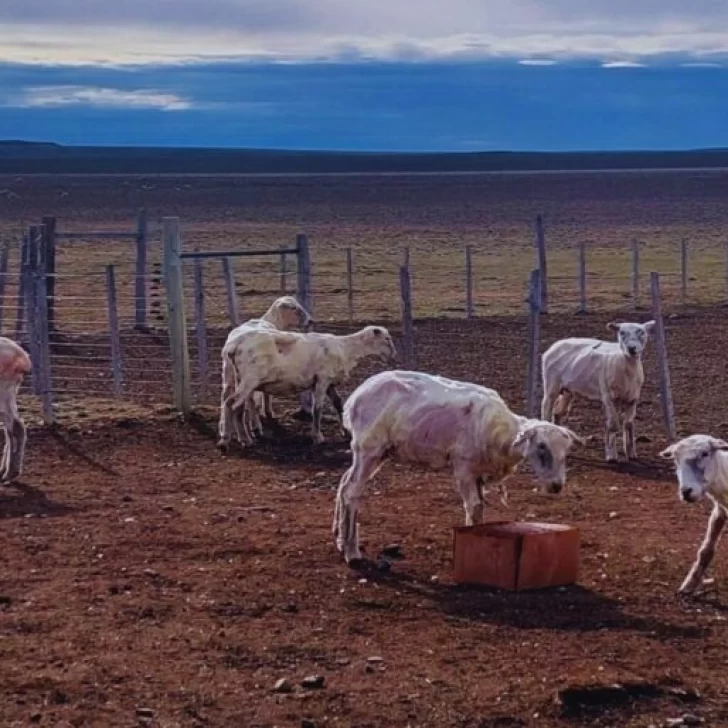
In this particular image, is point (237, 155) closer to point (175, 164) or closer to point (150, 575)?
point (175, 164)

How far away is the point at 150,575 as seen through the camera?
33.9 ft

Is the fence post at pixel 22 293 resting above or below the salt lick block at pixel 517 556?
above

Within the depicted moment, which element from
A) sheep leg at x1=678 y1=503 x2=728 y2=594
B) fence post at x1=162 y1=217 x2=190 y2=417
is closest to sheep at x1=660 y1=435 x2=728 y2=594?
sheep leg at x1=678 y1=503 x2=728 y2=594

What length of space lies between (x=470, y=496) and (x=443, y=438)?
1.51 feet

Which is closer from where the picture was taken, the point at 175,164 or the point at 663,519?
the point at 663,519

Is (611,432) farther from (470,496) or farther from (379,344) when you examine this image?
(470,496)

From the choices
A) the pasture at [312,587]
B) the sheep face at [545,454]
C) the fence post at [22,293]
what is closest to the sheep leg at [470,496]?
the pasture at [312,587]

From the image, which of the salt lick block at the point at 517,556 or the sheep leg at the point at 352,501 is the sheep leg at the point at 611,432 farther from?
the salt lick block at the point at 517,556

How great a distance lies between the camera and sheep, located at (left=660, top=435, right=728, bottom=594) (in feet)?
32.0

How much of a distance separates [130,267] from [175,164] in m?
97.2

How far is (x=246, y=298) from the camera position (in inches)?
1293

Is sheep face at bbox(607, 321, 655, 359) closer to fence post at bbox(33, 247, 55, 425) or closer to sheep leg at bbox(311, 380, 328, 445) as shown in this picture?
sheep leg at bbox(311, 380, 328, 445)

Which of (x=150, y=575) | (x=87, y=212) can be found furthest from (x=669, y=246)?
(x=150, y=575)

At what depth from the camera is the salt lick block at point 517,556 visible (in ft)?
32.6
